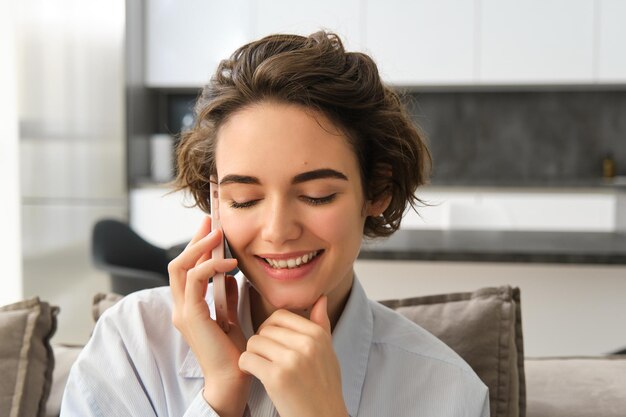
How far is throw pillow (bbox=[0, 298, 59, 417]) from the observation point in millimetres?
1250

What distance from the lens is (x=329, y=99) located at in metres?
1.05

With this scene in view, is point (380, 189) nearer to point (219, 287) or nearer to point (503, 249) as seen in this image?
point (219, 287)

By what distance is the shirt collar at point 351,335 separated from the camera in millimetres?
1123

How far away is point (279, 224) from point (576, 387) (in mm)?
699

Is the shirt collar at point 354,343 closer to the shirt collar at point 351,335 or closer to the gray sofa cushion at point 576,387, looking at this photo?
the shirt collar at point 351,335

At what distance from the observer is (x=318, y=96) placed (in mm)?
1040

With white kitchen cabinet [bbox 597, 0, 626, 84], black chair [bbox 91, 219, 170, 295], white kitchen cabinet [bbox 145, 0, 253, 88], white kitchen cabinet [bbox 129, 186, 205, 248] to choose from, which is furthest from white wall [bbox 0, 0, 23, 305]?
white kitchen cabinet [bbox 597, 0, 626, 84]

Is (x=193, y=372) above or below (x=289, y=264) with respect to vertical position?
below

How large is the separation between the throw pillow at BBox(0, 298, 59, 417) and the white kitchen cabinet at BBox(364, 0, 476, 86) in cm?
369

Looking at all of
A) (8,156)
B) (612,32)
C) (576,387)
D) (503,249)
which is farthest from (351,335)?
(612,32)

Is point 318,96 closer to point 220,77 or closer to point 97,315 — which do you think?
point 220,77

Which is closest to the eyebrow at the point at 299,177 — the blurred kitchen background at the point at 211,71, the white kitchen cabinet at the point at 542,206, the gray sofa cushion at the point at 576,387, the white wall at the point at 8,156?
the gray sofa cushion at the point at 576,387

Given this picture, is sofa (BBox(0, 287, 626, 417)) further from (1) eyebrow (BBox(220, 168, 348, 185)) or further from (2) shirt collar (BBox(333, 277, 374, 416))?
(1) eyebrow (BBox(220, 168, 348, 185))

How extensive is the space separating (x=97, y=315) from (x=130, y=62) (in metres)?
3.67
